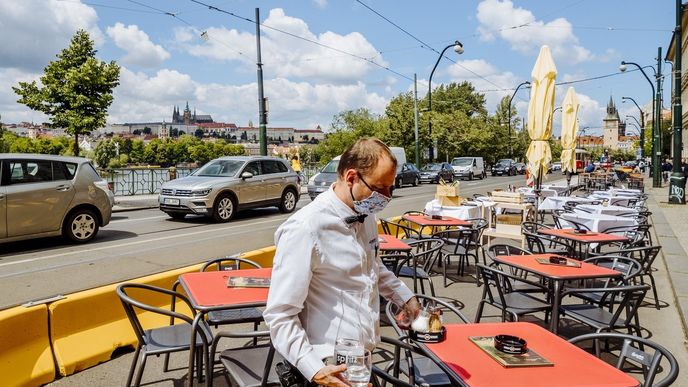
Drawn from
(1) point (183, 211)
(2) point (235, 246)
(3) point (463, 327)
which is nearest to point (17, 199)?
(2) point (235, 246)

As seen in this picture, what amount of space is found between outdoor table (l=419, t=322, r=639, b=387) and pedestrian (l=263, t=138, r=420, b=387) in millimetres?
471

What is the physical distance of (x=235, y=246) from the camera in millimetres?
9609

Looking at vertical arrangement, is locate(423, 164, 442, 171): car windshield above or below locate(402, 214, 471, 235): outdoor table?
above

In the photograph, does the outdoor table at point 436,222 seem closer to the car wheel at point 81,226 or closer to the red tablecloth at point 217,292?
the red tablecloth at point 217,292

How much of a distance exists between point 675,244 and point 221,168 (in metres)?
10.7

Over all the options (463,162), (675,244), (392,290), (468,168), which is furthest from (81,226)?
(463,162)

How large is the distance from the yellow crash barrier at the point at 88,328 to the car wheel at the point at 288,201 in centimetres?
1084

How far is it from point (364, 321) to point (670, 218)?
14.5 m

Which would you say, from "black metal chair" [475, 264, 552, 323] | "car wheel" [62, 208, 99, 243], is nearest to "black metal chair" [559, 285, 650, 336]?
"black metal chair" [475, 264, 552, 323]

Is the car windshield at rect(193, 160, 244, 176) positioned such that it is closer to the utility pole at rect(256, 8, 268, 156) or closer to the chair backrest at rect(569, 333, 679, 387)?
the utility pole at rect(256, 8, 268, 156)

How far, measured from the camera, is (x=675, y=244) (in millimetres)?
9586

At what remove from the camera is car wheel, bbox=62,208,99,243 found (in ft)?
31.2

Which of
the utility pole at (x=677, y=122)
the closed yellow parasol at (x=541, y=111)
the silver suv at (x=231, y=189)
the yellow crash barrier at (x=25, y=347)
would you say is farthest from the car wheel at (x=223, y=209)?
the utility pole at (x=677, y=122)

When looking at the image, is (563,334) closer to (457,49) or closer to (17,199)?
(17,199)
